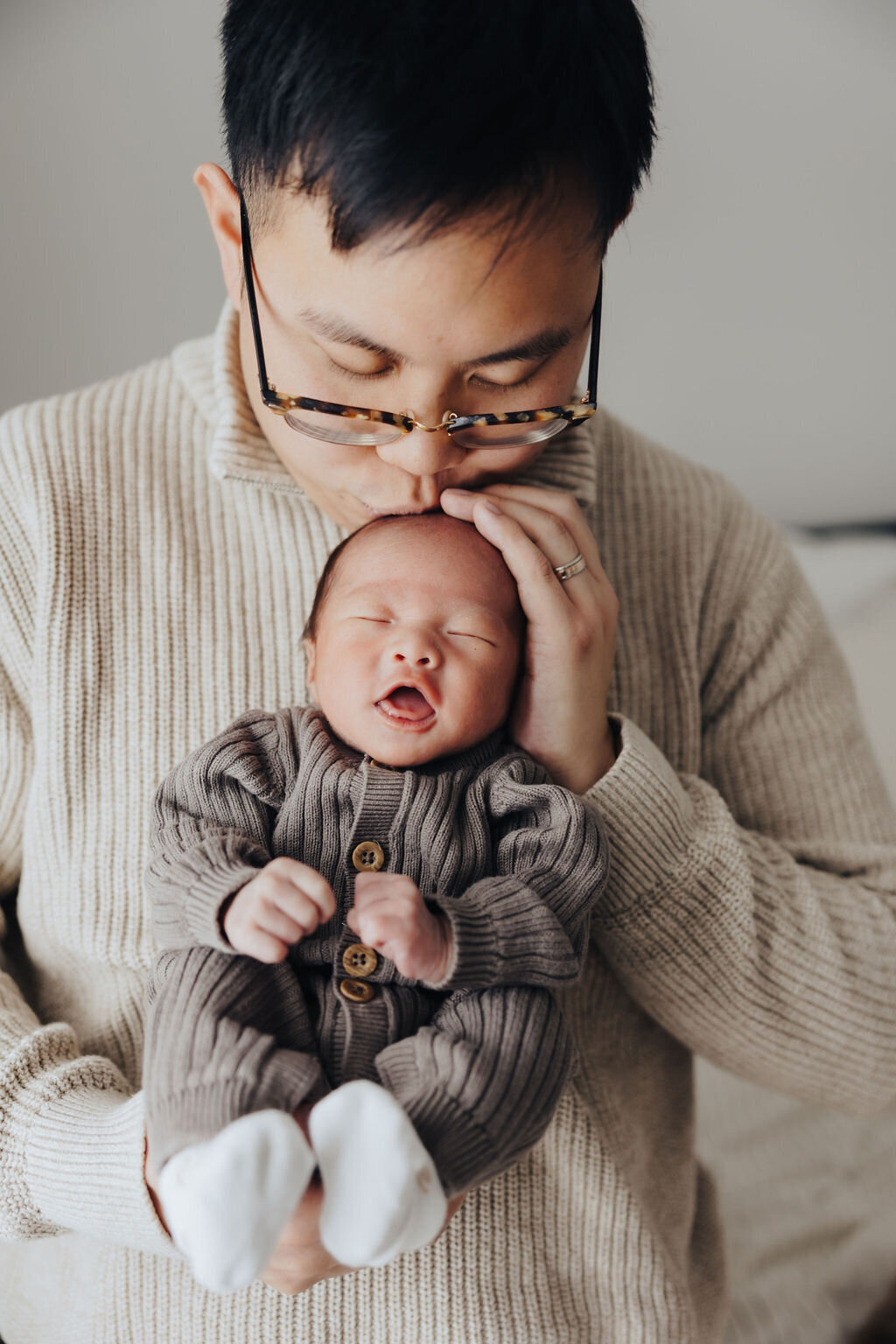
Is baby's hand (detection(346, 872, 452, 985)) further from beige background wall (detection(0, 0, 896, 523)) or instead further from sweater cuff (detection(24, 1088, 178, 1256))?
beige background wall (detection(0, 0, 896, 523))

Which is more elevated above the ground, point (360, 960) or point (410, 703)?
point (410, 703)

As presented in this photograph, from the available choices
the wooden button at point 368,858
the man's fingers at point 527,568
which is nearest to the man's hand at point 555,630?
the man's fingers at point 527,568

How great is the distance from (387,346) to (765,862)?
2.25 feet

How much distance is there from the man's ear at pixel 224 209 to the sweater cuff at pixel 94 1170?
786 millimetres

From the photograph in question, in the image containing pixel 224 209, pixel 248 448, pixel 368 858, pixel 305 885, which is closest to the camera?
pixel 305 885

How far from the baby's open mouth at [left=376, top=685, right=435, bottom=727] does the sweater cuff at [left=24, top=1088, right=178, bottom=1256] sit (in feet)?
1.27

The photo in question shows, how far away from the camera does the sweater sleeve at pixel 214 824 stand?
30.6 inches

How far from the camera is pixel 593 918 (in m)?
1.04

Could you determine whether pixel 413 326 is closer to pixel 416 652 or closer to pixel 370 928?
pixel 416 652

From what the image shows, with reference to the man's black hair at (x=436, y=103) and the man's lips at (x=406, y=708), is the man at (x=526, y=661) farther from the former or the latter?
the man's lips at (x=406, y=708)

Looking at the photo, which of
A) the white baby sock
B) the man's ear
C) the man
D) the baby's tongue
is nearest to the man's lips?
the baby's tongue

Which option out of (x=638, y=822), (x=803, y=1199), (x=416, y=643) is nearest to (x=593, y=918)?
(x=638, y=822)

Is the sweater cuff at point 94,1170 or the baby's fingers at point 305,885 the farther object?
the sweater cuff at point 94,1170

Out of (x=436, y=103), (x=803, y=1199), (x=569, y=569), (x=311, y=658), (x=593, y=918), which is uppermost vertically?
(x=436, y=103)
